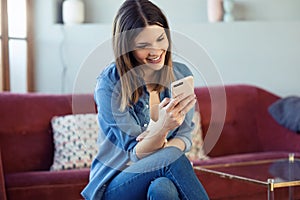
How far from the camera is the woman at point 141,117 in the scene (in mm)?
1553

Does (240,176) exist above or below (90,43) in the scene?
below

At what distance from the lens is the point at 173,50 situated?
1.66 m

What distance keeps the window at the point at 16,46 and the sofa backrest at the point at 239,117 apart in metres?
1.02

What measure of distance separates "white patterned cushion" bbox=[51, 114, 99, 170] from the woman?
2.61 feet

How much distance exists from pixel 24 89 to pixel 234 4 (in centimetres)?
135

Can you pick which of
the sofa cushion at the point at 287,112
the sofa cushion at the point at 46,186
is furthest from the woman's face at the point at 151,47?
the sofa cushion at the point at 287,112

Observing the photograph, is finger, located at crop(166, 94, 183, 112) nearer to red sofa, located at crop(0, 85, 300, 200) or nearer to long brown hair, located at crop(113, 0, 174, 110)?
long brown hair, located at crop(113, 0, 174, 110)

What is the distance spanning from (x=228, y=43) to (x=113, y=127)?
181 centimetres

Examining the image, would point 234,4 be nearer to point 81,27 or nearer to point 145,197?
point 81,27

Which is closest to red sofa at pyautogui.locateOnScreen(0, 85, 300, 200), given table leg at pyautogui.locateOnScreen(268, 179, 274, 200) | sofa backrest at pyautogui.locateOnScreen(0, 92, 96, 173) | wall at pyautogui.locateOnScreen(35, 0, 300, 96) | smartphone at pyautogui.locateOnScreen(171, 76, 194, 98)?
sofa backrest at pyautogui.locateOnScreen(0, 92, 96, 173)

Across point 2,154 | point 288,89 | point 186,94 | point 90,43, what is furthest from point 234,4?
point 186,94

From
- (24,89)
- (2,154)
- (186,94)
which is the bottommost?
(2,154)

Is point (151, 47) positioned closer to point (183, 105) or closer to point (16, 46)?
point (183, 105)

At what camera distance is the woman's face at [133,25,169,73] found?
5.15 feet
